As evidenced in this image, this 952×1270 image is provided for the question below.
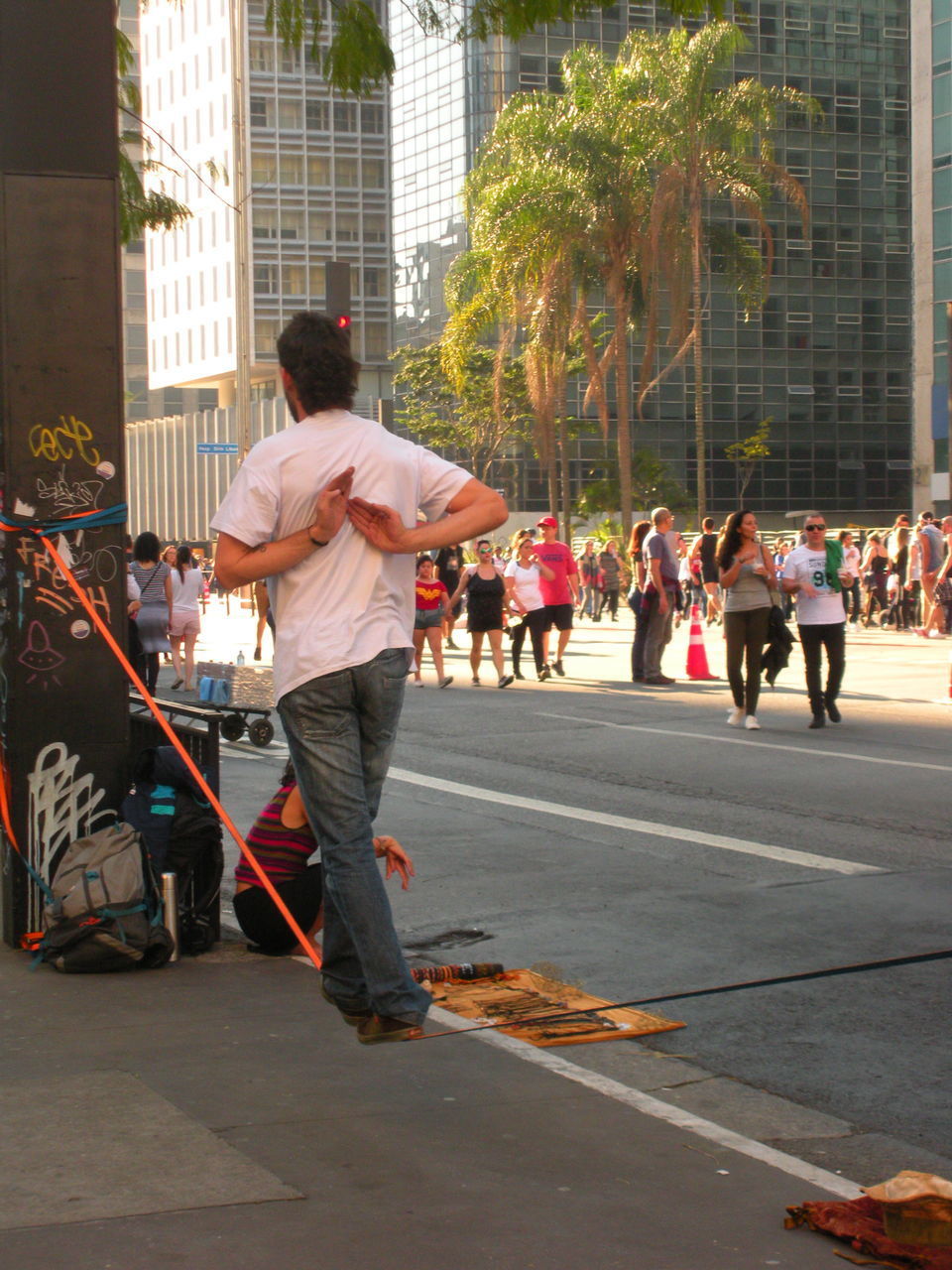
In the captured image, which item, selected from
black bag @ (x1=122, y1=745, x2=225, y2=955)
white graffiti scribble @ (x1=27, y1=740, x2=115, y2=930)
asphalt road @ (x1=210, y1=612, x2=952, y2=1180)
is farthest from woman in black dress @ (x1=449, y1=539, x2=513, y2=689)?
white graffiti scribble @ (x1=27, y1=740, x2=115, y2=930)

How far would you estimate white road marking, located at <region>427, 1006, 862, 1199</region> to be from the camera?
382 centimetres

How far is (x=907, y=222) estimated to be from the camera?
7625 cm

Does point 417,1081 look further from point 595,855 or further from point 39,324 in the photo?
point 595,855

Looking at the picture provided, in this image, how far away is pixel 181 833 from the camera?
5.75 metres

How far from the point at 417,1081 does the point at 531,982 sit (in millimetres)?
1217

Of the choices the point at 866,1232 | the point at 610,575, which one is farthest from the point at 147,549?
the point at 610,575

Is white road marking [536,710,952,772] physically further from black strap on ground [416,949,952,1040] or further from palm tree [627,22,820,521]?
palm tree [627,22,820,521]

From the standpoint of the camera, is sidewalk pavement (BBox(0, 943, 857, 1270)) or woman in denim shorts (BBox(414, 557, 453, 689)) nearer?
sidewalk pavement (BBox(0, 943, 857, 1270))

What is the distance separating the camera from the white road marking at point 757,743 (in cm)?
1144

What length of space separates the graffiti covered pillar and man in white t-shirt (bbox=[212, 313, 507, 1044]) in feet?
5.56

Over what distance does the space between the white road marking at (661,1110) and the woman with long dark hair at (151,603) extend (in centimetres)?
1140

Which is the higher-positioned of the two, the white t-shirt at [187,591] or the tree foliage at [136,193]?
the tree foliage at [136,193]

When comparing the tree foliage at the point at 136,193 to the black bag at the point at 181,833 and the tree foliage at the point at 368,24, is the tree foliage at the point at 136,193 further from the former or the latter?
the black bag at the point at 181,833

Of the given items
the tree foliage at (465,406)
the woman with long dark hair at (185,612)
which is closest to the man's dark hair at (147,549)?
the woman with long dark hair at (185,612)
